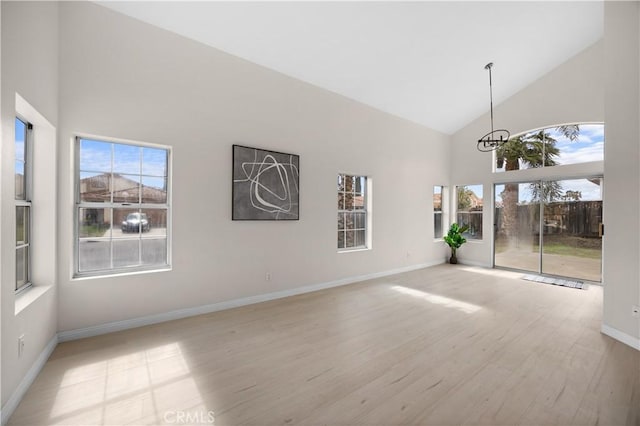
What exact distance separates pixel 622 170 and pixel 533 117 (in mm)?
3532

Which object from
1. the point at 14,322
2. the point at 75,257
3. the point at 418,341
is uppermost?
the point at 75,257

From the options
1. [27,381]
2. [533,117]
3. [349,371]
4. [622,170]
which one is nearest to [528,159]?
[533,117]

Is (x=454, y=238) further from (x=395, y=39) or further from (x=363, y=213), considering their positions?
(x=395, y=39)

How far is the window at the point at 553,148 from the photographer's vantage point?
513cm

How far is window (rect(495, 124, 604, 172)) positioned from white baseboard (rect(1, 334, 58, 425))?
786 centimetres

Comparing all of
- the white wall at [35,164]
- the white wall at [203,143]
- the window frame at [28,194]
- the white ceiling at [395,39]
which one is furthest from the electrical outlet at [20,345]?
the white ceiling at [395,39]

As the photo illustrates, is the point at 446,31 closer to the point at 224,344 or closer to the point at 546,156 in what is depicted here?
the point at 546,156

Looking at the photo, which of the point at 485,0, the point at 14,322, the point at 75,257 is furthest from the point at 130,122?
the point at 485,0

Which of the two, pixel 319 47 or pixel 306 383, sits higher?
pixel 319 47

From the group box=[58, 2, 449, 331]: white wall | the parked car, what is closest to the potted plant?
box=[58, 2, 449, 331]: white wall

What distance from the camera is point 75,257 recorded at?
2883mm

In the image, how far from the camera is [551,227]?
5.62 metres

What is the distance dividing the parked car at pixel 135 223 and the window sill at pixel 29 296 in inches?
33.7

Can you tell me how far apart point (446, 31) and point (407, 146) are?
2469 mm
